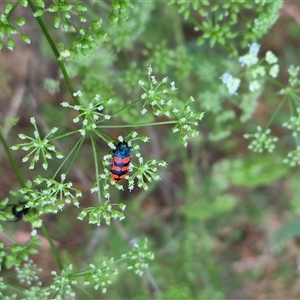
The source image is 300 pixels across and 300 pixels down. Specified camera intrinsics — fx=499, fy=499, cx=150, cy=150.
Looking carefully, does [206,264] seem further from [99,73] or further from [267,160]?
[99,73]

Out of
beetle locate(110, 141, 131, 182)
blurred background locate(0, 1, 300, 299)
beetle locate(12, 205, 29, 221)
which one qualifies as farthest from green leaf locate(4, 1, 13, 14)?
blurred background locate(0, 1, 300, 299)

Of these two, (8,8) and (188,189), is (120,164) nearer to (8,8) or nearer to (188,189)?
(8,8)

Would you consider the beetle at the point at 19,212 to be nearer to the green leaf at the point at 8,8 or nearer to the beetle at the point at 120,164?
the beetle at the point at 120,164

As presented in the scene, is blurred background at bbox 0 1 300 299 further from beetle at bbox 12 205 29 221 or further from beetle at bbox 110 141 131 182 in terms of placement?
beetle at bbox 110 141 131 182

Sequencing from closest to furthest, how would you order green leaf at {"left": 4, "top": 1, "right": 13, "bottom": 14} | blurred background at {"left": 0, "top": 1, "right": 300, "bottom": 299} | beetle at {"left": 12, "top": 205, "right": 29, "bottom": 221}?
green leaf at {"left": 4, "top": 1, "right": 13, "bottom": 14}
beetle at {"left": 12, "top": 205, "right": 29, "bottom": 221}
blurred background at {"left": 0, "top": 1, "right": 300, "bottom": 299}

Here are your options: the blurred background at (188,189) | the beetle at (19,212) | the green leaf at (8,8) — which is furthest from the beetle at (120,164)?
the blurred background at (188,189)

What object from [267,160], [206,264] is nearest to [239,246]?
[206,264]
